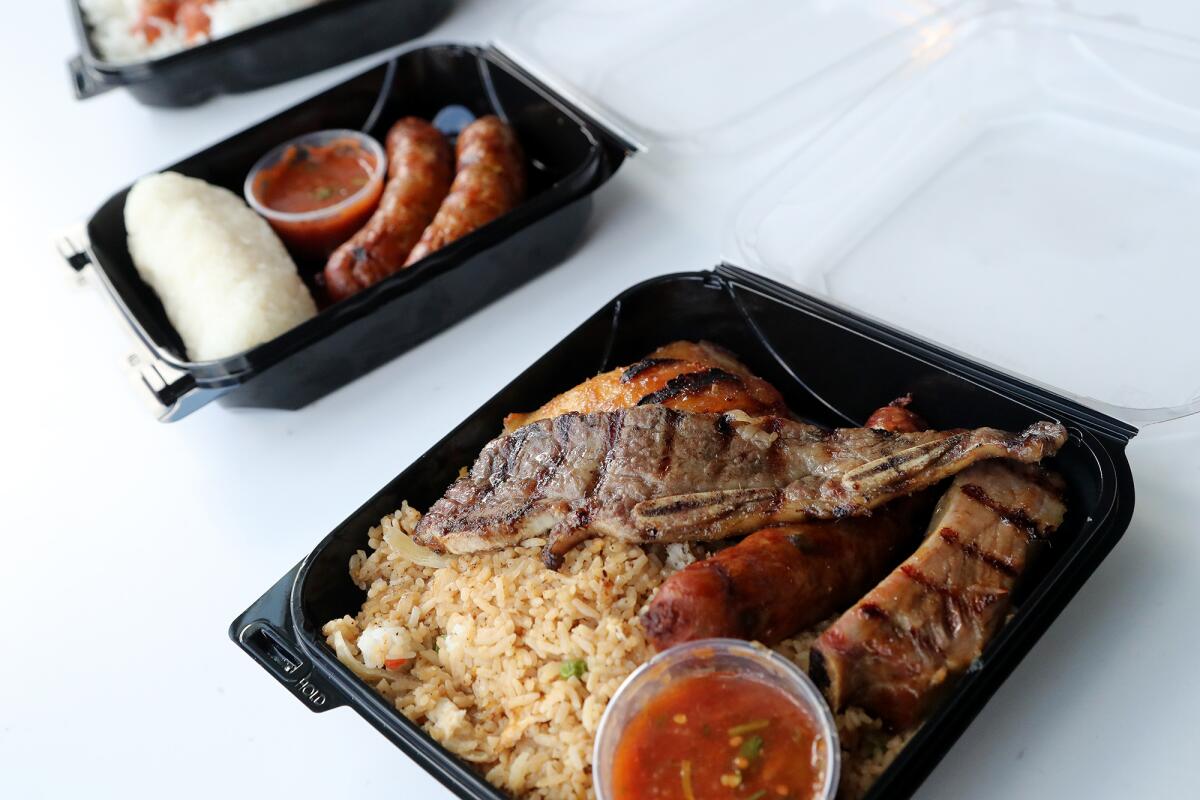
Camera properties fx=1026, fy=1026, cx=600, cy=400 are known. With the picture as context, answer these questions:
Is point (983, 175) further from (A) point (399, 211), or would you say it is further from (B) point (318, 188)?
(B) point (318, 188)

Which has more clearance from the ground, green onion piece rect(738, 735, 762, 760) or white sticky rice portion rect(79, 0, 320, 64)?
white sticky rice portion rect(79, 0, 320, 64)

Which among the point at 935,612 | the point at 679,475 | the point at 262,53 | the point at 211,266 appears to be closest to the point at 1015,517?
the point at 935,612

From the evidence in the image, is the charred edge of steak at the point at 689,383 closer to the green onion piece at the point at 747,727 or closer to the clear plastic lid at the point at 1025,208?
the clear plastic lid at the point at 1025,208

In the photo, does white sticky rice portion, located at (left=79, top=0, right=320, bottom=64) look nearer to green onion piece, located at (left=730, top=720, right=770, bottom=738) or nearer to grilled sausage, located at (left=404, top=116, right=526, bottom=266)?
grilled sausage, located at (left=404, top=116, right=526, bottom=266)

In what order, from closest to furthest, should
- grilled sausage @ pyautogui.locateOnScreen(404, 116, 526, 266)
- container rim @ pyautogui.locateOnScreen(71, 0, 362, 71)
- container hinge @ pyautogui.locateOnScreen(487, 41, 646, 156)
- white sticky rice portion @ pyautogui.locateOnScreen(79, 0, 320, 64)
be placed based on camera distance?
grilled sausage @ pyautogui.locateOnScreen(404, 116, 526, 266) < container hinge @ pyautogui.locateOnScreen(487, 41, 646, 156) < container rim @ pyautogui.locateOnScreen(71, 0, 362, 71) < white sticky rice portion @ pyautogui.locateOnScreen(79, 0, 320, 64)

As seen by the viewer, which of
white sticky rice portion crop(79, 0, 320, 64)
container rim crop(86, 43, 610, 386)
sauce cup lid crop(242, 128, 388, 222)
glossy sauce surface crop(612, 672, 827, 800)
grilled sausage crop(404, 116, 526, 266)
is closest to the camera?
glossy sauce surface crop(612, 672, 827, 800)

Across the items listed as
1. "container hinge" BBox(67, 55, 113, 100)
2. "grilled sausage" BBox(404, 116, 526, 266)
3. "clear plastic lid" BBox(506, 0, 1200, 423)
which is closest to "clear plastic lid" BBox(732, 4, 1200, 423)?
"clear plastic lid" BBox(506, 0, 1200, 423)
